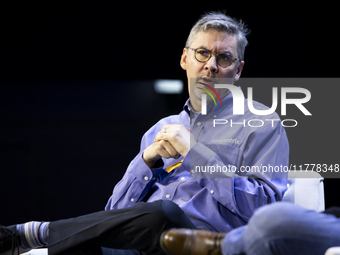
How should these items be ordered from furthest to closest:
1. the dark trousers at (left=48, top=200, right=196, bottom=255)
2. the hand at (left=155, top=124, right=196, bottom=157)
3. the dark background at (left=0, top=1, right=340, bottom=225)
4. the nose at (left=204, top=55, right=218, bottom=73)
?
the dark background at (left=0, top=1, right=340, bottom=225), the nose at (left=204, top=55, right=218, bottom=73), the hand at (left=155, top=124, right=196, bottom=157), the dark trousers at (left=48, top=200, right=196, bottom=255)

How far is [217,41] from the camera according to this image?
5.78ft

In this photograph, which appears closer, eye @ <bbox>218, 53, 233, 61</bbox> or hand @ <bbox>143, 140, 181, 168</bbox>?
hand @ <bbox>143, 140, 181, 168</bbox>

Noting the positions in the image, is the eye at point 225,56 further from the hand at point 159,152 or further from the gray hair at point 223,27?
the hand at point 159,152

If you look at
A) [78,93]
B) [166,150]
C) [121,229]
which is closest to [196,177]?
[166,150]

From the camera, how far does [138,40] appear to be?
281cm

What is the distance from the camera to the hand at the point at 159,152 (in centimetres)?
154

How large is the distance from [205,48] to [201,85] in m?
0.18

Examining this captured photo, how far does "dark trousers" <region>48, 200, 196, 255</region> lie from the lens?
1213 mm

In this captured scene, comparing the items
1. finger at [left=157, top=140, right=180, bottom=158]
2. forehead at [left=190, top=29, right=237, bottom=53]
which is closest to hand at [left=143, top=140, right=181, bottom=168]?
finger at [left=157, top=140, right=180, bottom=158]

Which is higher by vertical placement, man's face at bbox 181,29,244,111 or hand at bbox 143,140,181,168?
man's face at bbox 181,29,244,111

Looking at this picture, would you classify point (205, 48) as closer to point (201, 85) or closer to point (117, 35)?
point (201, 85)

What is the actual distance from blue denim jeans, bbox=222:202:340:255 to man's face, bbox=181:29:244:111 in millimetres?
925

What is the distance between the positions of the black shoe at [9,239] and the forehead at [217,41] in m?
1.18

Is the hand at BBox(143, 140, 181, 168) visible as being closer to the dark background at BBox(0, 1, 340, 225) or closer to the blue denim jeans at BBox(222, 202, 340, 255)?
the blue denim jeans at BBox(222, 202, 340, 255)
